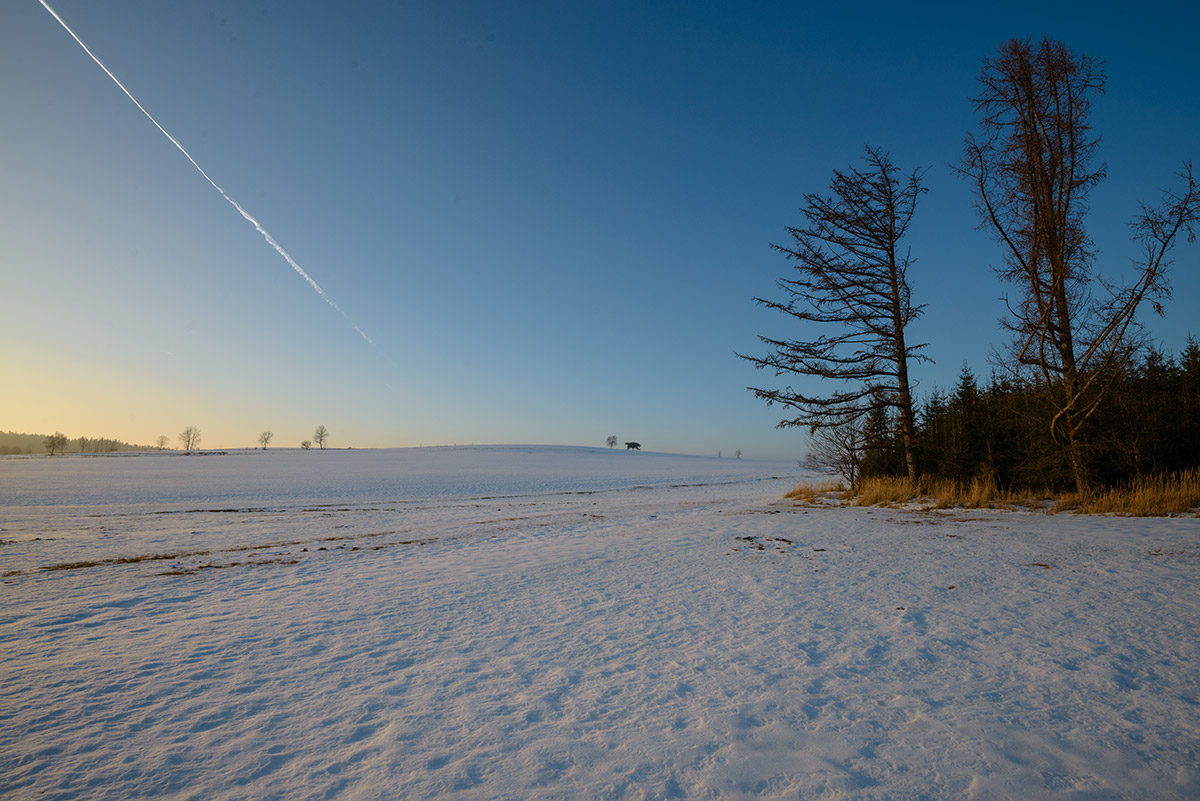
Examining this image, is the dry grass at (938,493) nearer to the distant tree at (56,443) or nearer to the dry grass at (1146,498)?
the dry grass at (1146,498)

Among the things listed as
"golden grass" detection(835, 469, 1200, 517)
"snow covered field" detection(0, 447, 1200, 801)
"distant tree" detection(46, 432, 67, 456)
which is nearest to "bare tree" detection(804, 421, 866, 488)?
"golden grass" detection(835, 469, 1200, 517)

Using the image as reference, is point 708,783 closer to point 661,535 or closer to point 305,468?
point 661,535

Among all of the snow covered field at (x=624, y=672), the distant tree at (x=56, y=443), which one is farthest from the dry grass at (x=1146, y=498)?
the distant tree at (x=56, y=443)

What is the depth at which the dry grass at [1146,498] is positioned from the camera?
951 centimetres

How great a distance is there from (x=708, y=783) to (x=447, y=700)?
1.73 m

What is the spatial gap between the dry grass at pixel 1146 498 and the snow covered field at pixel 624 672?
1.61m

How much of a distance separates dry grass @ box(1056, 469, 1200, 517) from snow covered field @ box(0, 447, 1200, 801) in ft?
5.28

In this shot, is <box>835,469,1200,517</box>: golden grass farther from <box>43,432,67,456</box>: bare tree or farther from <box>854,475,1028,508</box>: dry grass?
<box>43,432,67,456</box>: bare tree

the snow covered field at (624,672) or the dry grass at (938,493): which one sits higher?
the dry grass at (938,493)

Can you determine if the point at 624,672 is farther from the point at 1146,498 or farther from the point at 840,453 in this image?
the point at 840,453

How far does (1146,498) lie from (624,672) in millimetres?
11820

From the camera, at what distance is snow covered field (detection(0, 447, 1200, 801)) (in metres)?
2.50

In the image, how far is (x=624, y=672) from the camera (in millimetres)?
3701

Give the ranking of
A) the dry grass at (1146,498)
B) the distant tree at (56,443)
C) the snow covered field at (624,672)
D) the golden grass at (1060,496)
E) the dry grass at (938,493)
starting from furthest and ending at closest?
1. the distant tree at (56,443)
2. the dry grass at (938,493)
3. the golden grass at (1060,496)
4. the dry grass at (1146,498)
5. the snow covered field at (624,672)
